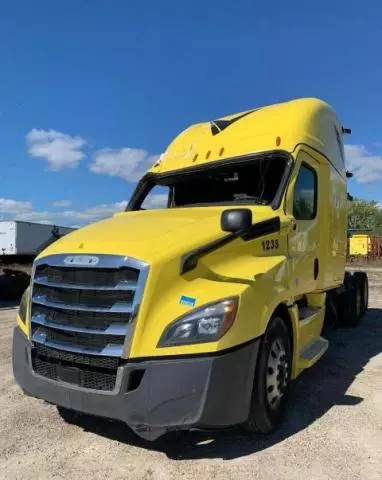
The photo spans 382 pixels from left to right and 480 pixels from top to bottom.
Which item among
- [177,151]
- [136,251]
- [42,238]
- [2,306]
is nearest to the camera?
[136,251]

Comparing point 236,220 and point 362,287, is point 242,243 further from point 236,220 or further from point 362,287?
point 362,287

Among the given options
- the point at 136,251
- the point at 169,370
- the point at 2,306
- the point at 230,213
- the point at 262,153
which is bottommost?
the point at 2,306

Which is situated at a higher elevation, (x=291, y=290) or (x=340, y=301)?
(x=291, y=290)

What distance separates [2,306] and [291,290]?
1050 cm

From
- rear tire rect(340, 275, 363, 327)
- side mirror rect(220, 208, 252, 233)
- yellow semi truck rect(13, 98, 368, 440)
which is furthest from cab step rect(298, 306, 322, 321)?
rear tire rect(340, 275, 363, 327)

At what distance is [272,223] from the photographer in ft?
16.4

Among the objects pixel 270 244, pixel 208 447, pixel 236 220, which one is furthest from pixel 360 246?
pixel 208 447

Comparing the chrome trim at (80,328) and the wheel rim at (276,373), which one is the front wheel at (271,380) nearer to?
the wheel rim at (276,373)

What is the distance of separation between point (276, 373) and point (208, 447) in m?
0.87

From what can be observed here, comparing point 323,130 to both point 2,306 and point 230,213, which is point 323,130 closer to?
point 230,213

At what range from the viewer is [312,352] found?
5.68 meters

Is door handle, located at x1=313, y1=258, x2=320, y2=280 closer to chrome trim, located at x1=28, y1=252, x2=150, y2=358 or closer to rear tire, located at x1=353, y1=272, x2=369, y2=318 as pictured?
chrome trim, located at x1=28, y1=252, x2=150, y2=358

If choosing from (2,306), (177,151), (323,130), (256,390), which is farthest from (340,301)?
(2,306)

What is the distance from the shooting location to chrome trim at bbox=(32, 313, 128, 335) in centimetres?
389
